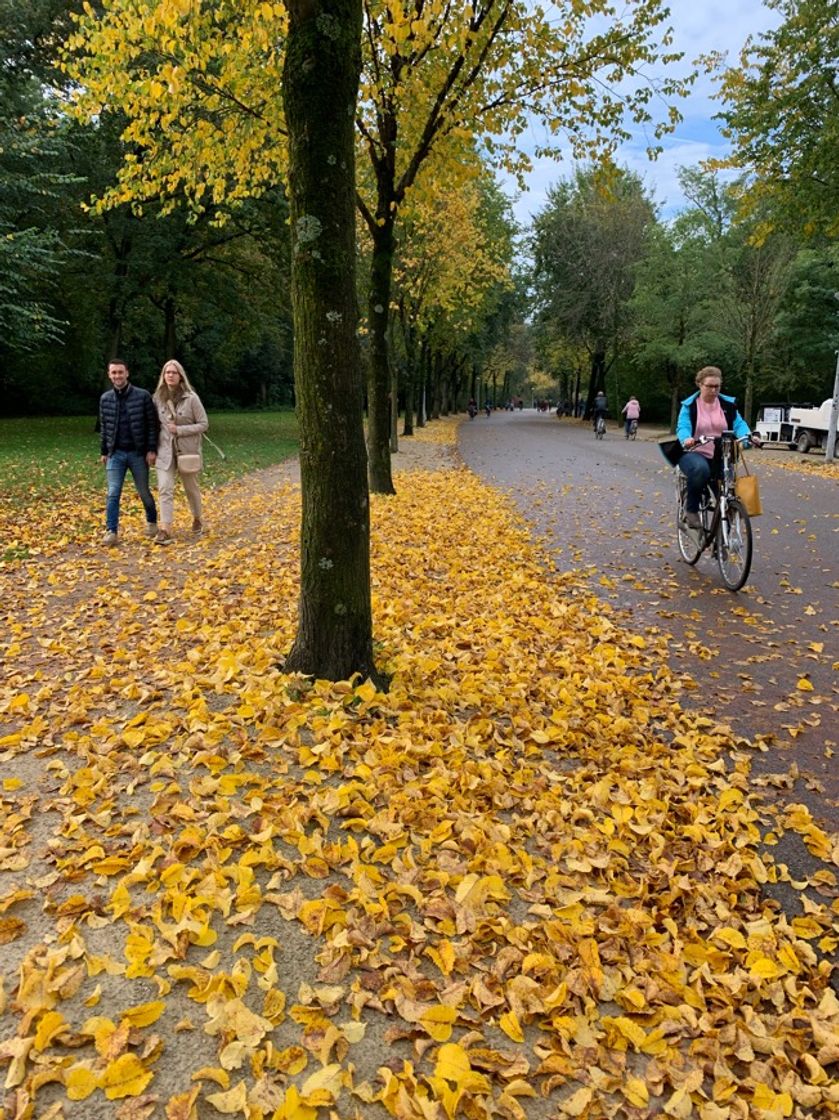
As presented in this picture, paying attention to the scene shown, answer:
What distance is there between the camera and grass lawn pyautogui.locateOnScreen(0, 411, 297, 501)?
1457 centimetres

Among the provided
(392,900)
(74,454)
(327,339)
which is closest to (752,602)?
(327,339)

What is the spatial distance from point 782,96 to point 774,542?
38.3 feet

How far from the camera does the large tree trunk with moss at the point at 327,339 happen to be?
3.67 m

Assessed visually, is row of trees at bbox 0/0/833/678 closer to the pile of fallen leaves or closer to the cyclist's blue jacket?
the cyclist's blue jacket

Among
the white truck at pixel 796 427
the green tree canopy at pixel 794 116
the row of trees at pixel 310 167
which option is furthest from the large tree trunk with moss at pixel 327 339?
the white truck at pixel 796 427

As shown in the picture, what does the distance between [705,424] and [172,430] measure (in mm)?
6016

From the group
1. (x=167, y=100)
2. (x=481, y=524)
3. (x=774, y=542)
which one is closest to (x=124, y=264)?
(x=167, y=100)

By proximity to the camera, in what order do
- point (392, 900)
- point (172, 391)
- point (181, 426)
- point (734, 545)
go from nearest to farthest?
point (392, 900) < point (734, 545) < point (172, 391) < point (181, 426)

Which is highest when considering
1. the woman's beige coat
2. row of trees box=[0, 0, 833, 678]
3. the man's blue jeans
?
row of trees box=[0, 0, 833, 678]

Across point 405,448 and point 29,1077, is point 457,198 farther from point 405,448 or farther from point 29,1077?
point 29,1077

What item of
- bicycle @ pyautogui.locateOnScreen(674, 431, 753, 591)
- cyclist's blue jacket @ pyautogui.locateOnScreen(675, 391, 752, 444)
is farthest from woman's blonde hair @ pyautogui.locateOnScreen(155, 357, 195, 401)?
bicycle @ pyautogui.locateOnScreen(674, 431, 753, 591)

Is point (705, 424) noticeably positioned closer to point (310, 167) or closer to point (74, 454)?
point (310, 167)

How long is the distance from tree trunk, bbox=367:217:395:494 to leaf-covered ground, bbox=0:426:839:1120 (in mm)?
8067

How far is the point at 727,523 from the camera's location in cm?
738
